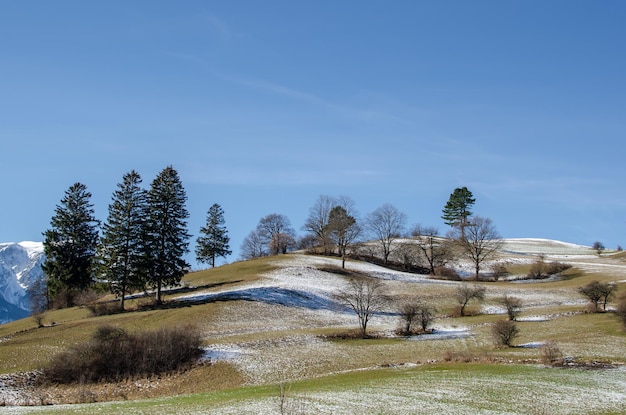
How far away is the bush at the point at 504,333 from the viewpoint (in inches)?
1633

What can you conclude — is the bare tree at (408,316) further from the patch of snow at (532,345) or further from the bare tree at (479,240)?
the bare tree at (479,240)

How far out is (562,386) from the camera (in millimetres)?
25688

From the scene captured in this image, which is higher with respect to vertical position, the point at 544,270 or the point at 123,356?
the point at 544,270

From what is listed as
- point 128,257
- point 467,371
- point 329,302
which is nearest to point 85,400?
point 467,371

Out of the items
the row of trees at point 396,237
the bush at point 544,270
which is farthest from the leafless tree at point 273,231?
the bush at point 544,270

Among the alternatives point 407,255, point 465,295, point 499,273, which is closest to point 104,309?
point 465,295

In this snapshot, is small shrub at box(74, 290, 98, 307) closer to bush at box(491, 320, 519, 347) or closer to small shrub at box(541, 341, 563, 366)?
bush at box(491, 320, 519, 347)

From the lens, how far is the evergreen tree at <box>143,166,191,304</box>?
60969mm

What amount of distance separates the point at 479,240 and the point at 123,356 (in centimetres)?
7445

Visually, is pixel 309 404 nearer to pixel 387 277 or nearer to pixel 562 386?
pixel 562 386

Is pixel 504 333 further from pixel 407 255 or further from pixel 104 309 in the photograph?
pixel 407 255

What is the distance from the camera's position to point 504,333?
136 feet

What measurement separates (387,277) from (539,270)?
26.6m

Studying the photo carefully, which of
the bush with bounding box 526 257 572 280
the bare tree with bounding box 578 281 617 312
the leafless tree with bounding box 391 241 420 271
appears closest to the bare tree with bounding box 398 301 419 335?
the bare tree with bounding box 578 281 617 312
